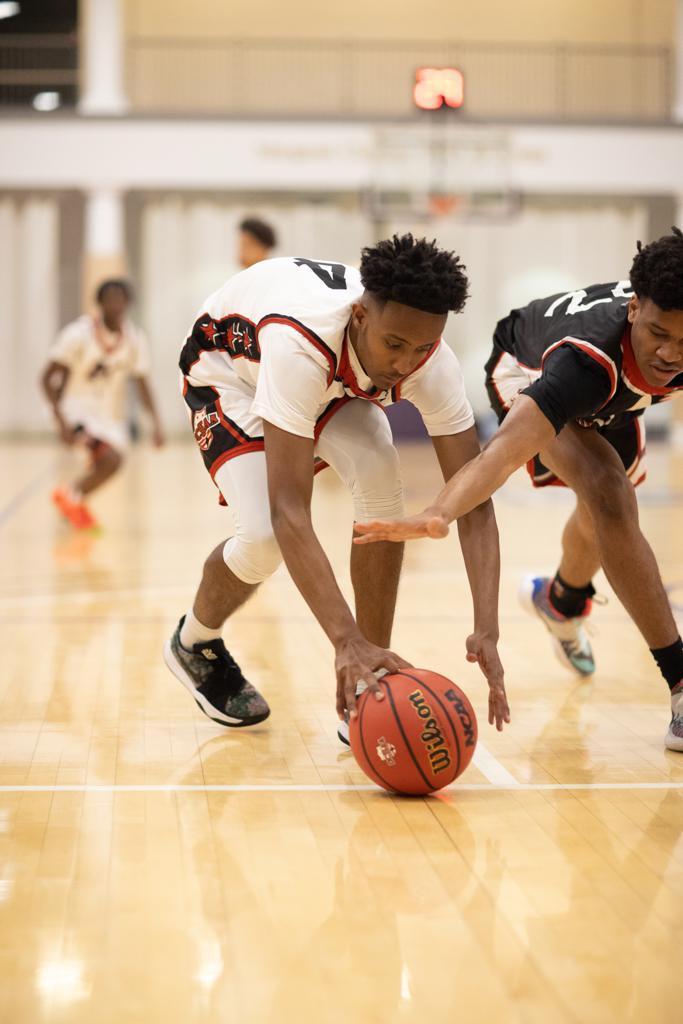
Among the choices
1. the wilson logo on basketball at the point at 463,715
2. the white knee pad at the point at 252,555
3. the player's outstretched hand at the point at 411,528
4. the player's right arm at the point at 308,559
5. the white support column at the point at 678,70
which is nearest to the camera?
the player's outstretched hand at the point at 411,528

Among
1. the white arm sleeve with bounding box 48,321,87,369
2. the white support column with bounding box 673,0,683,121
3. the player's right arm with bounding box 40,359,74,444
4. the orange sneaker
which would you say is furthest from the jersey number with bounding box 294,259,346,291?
the white support column with bounding box 673,0,683,121

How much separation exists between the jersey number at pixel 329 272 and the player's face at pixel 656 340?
75 centimetres

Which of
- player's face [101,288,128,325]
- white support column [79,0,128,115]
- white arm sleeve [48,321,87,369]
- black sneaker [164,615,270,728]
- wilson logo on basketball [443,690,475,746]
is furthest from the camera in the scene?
white support column [79,0,128,115]

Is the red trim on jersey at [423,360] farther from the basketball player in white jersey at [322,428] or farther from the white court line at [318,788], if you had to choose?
the white court line at [318,788]

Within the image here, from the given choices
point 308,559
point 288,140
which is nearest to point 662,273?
point 308,559

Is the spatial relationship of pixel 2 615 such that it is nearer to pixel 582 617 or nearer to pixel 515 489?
pixel 582 617

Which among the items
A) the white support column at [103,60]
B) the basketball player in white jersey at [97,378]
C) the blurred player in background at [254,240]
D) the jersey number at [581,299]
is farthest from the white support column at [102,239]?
the jersey number at [581,299]

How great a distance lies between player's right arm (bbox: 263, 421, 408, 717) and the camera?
3.06 meters

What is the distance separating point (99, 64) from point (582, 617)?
1598 cm

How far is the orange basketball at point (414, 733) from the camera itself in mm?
3125

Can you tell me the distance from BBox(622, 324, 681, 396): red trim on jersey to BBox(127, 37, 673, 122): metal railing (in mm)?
16414

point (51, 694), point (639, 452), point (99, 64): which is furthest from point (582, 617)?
point (99, 64)

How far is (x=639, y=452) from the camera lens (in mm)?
4324

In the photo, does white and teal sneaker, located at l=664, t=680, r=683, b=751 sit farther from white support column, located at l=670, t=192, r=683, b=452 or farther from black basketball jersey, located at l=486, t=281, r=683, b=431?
white support column, located at l=670, t=192, r=683, b=452
